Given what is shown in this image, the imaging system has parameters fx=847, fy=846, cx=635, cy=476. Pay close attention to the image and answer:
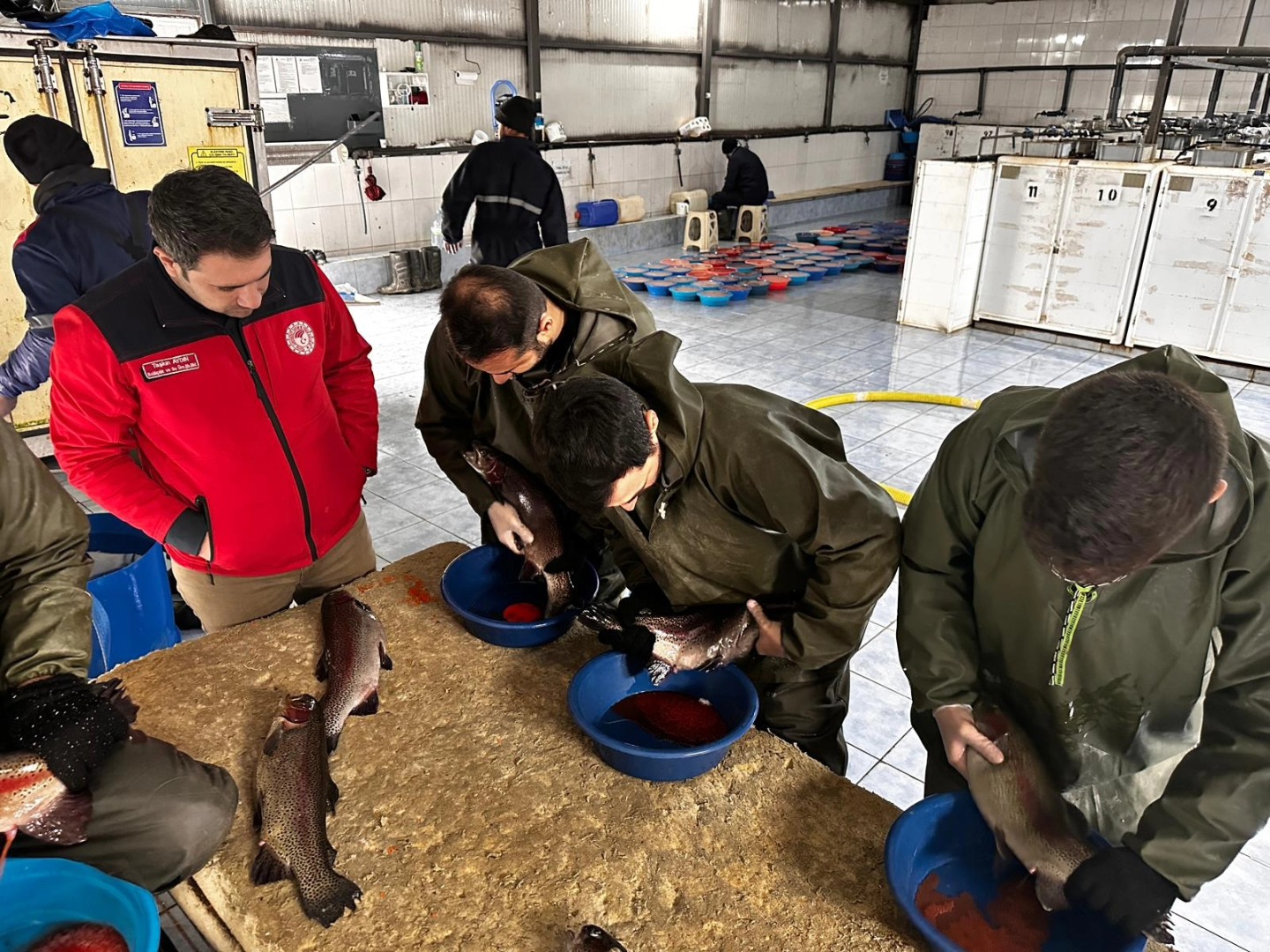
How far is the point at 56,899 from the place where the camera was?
4.24 ft

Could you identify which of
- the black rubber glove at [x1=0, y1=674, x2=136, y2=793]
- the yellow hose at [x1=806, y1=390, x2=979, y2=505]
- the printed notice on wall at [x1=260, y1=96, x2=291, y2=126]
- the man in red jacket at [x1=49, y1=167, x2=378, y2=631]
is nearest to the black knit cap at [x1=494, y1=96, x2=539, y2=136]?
the yellow hose at [x1=806, y1=390, x2=979, y2=505]

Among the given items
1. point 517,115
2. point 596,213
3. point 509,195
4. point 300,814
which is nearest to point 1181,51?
point 517,115

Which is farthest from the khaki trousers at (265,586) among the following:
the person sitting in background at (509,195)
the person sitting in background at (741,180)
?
the person sitting in background at (741,180)

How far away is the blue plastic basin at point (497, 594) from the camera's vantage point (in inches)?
77.9

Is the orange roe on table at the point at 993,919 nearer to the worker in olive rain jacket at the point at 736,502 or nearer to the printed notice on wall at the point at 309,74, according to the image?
the worker in olive rain jacket at the point at 736,502

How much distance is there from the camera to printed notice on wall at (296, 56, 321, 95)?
802 cm

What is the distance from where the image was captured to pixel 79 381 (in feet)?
6.47

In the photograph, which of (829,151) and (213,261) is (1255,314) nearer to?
(213,261)

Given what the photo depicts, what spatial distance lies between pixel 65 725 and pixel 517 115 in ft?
17.4

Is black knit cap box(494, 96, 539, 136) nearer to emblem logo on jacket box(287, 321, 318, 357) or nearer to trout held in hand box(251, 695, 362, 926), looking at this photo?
emblem logo on jacket box(287, 321, 318, 357)

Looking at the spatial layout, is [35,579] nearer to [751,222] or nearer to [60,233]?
[60,233]

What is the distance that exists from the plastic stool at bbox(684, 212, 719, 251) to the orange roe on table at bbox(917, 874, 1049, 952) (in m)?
10.7

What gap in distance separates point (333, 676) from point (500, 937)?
710 millimetres

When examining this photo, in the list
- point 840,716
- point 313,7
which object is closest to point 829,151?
point 313,7
